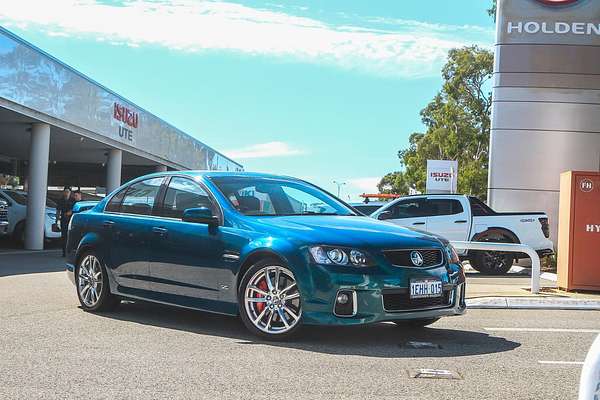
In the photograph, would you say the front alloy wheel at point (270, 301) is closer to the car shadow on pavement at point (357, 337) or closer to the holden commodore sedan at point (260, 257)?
the holden commodore sedan at point (260, 257)

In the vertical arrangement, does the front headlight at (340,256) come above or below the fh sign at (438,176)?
below

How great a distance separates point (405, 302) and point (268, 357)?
1.29 meters

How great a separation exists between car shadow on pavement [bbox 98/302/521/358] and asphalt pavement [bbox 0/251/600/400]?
1cm

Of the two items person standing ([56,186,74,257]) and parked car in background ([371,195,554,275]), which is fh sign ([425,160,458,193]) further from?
person standing ([56,186,74,257])

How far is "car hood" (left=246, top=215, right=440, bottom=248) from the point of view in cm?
612

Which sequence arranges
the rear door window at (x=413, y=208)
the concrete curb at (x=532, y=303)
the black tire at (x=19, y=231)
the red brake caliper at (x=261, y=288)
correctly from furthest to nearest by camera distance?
the black tire at (x=19, y=231)
the rear door window at (x=413, y=208)
the concrete curb at (x=532, y=303)
the red brake caliper at (x=261, y=288)

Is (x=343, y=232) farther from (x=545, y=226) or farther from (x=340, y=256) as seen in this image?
(x=545, y=226)

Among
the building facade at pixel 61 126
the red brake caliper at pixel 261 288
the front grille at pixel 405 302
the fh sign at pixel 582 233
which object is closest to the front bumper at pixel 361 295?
the front grille at pixel 405 302

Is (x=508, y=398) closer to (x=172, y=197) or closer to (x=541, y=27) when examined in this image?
(x=172, y=197)

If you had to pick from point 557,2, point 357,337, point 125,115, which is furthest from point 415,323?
point 125,115

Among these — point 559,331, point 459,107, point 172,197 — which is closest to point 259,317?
point 172,197

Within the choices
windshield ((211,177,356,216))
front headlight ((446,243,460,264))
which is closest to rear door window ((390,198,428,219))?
windshield ((211,177,356,216))

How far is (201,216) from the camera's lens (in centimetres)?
672

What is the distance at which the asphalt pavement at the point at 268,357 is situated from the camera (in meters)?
4.75
